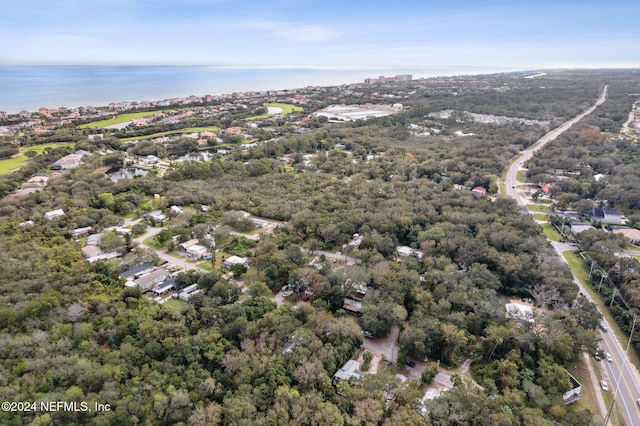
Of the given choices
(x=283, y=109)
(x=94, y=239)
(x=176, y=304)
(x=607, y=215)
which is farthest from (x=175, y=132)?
(x=607, y=215)

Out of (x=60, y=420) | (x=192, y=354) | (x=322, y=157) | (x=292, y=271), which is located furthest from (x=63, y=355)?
(x=322, y=157)

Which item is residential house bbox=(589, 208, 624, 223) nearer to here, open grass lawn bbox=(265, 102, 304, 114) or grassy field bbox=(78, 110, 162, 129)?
open grass lawn bbox=(265, 102, 304, 114)

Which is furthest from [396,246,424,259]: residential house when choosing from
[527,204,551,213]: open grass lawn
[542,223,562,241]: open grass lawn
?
[527,204,551,213]: open grass lawn

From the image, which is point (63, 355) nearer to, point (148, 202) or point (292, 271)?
point (292, 271)

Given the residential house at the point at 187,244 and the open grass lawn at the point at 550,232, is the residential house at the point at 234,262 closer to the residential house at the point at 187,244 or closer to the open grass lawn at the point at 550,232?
the residential house at the point at 187,244

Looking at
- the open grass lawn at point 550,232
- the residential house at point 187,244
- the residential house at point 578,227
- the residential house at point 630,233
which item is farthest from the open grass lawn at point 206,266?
the residential house at point 630,233

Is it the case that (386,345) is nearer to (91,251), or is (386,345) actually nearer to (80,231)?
(91,251)
